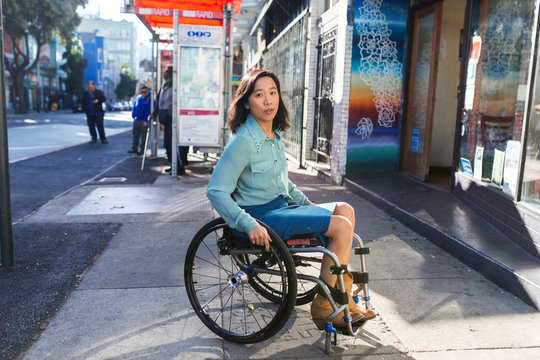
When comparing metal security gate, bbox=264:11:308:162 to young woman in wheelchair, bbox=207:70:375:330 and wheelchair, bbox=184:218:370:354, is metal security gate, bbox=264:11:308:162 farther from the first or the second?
young woman in wheelchair, bbox=207:70:375:330

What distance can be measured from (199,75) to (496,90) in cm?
526

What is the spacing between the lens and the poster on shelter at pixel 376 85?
801 centimetres

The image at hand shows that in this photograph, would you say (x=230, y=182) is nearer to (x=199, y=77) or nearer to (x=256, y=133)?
(x=256, y=133)

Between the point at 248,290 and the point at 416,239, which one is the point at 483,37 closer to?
the point at 416,239

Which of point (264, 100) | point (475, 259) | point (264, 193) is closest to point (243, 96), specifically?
point (264, 100)

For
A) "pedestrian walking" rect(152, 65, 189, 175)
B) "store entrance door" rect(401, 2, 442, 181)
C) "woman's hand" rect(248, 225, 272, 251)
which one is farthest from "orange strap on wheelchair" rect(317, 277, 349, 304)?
"pedestrian walking" rect(152, 65, 189, 175)

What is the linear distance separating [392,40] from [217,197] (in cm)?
633

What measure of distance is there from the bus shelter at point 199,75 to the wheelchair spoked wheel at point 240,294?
17.6 feet

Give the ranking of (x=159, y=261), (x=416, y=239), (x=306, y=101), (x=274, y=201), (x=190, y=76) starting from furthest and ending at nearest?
1. (x=306, y=101)
2. (x=190, y=76)
3. (x=416, y=239)
4. (x=159, y=261)
5. (x=274, y=201)

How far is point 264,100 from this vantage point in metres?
2.96

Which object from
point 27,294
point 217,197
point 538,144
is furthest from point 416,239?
point 27,294

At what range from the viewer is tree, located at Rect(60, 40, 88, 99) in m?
58.0

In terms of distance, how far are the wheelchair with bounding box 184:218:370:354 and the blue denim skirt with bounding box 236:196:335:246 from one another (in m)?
0.05

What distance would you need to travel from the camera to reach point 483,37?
5875mm
